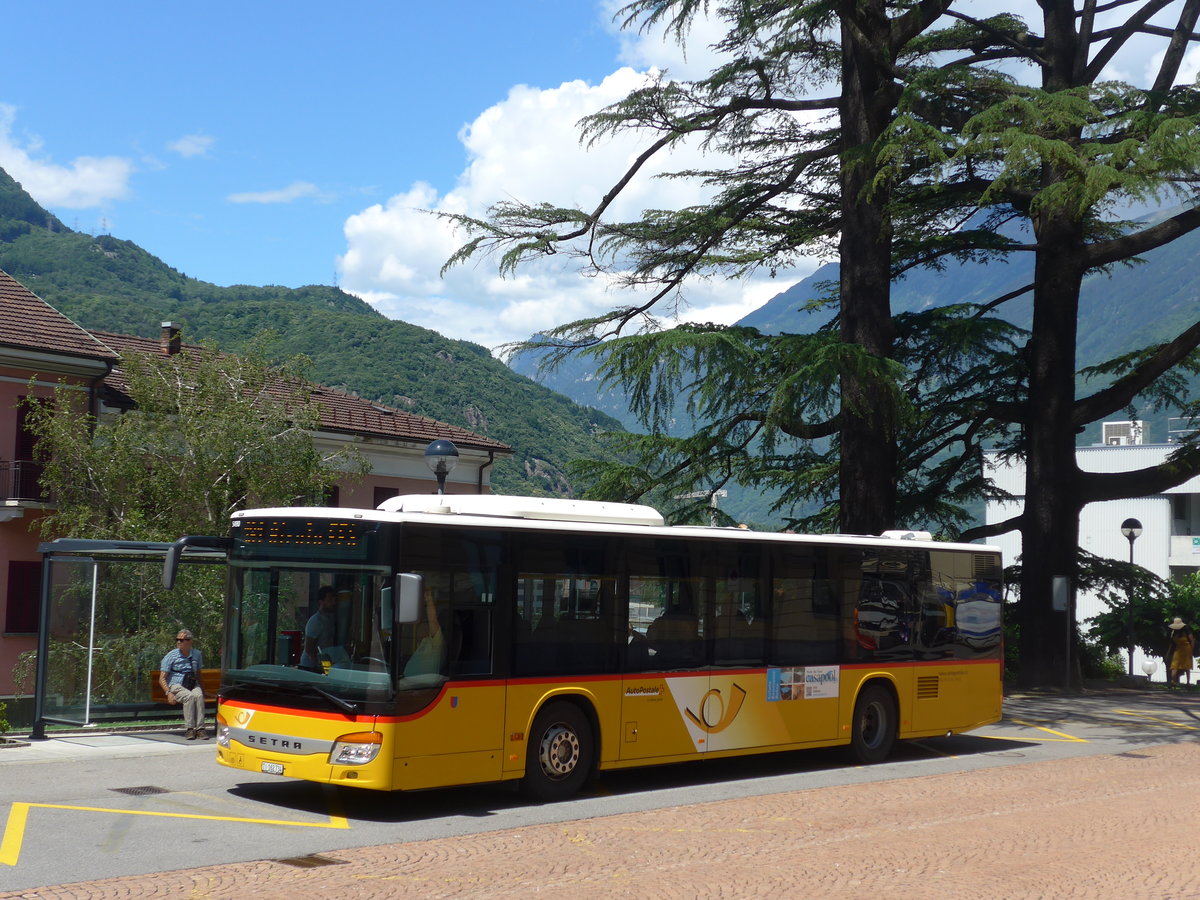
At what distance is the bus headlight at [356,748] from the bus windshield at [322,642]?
21 centimetres

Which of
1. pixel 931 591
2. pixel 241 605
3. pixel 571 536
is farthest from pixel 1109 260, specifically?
pixel 241 605

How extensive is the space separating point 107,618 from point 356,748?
32.3 ft

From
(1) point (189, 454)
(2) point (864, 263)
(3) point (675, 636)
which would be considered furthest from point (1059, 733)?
(1) point (189, 454)

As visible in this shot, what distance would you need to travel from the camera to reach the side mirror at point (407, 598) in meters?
10.6

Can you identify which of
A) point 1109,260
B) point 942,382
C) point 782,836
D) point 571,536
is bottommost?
point 782,836

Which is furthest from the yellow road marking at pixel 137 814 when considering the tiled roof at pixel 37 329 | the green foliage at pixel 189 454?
the tiled roof at pixel 37 329

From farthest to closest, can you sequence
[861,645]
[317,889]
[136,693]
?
[136,693]
[861,645]
[317,889]

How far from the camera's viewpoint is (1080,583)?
94.7 feet

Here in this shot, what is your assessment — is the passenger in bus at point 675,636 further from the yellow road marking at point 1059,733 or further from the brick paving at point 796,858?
the yellow road marking at point 1059,733

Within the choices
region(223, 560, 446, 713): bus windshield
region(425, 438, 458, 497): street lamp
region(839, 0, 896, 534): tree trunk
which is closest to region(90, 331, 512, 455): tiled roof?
region(839, 0, 896, 534): tree trunk

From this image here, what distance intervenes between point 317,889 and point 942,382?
74.5 feet

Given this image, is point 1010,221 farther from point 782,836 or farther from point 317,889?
point 317,889

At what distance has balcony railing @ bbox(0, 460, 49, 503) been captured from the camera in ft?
102

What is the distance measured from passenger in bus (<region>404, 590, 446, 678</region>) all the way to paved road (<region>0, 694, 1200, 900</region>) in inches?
51.6
